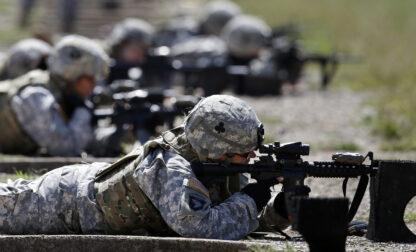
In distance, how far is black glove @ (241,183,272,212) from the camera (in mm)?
5855

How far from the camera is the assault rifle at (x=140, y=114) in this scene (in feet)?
32.7

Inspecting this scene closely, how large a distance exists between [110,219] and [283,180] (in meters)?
1.03

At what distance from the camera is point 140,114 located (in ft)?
32.8

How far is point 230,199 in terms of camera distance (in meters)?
5.79

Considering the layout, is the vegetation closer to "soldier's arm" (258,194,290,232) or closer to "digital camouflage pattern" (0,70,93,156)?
"digital camouflage pattern" (0,70,93,156)

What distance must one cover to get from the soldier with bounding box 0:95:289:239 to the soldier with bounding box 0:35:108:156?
383cm

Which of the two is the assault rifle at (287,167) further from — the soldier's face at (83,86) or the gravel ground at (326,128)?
the soldier's face at (83,86)

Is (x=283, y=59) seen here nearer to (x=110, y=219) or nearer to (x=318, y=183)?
(x=318, y=183)

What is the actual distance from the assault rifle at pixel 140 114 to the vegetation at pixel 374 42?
304 cm

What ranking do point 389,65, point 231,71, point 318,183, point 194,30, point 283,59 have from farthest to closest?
point 194,30
point 389,65
point 283,59
point 231,71
point 318,183

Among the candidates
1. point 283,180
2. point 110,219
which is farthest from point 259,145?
point 110,219

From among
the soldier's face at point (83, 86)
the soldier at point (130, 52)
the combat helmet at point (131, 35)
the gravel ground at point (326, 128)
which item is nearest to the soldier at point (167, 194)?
the gravel ground at point (326, 128)

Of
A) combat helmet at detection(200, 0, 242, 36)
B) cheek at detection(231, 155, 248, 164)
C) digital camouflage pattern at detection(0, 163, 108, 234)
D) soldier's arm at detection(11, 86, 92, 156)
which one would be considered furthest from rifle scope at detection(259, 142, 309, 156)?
combat helmet at detection(200, 0, 242, 36)

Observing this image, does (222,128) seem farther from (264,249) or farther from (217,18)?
(217,18)
